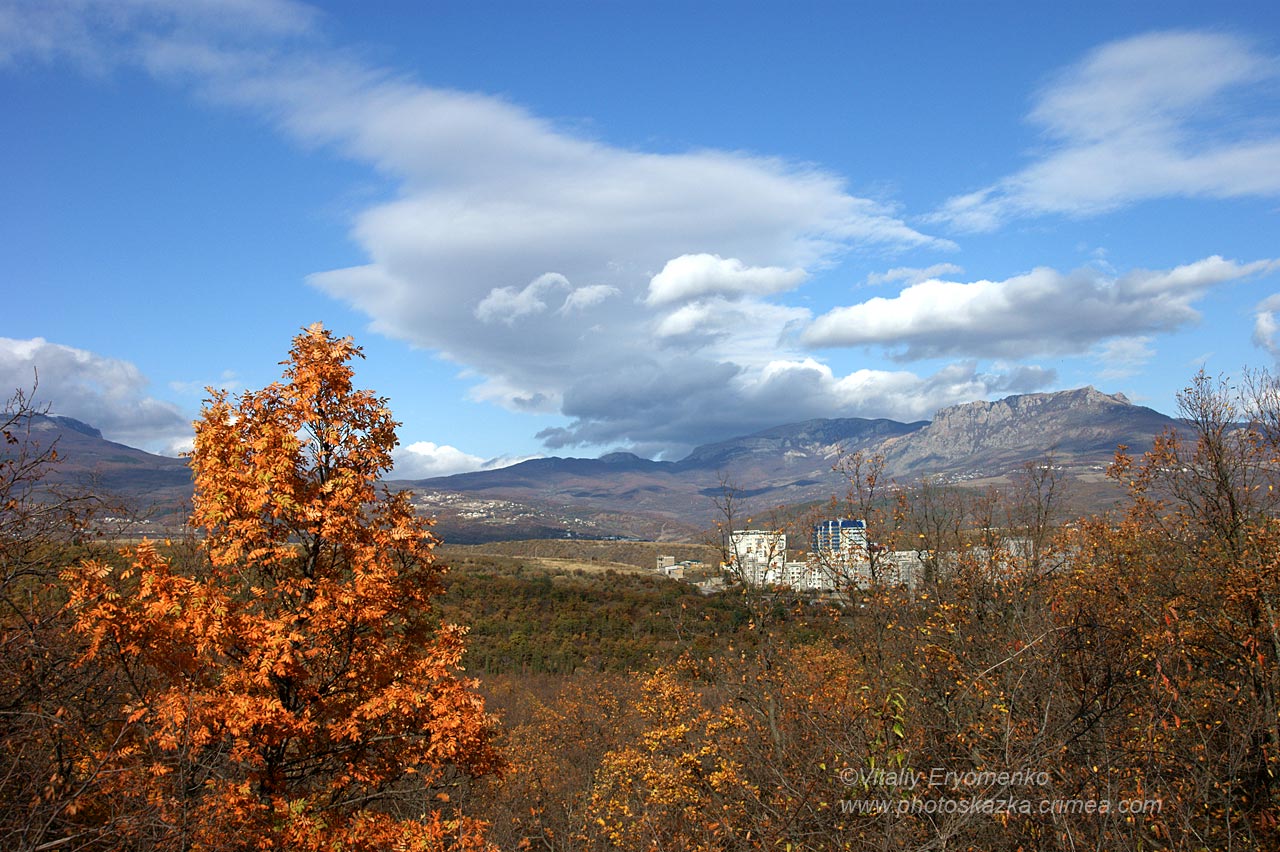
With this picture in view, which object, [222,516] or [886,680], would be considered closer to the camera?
[886,680]

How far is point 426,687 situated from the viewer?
1423 centimetres

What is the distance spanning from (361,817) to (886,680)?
9.51 meters

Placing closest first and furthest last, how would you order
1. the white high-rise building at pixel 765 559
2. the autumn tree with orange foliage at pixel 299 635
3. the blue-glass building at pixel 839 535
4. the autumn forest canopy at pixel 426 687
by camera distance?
1. the autumn forest canopy at pixel 426 687
2. the autumn tree with orange foliage at pixel 299 635
3. the white high-rise building at pixel 765 559
4. the blue-glass building at pixel 839 535

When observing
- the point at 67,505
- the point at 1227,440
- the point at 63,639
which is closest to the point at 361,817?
the point at 63,639

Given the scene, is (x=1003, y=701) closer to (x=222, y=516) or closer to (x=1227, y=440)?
(x=222, y=516)

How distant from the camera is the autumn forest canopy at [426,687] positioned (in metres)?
9.23

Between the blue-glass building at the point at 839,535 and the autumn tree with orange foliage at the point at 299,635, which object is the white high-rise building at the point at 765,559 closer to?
the blue-glass building at the point at 839,535

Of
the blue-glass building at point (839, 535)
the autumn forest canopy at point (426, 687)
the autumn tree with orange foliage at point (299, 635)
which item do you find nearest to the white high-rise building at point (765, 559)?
the autumn forest canopy at point (426, 687)

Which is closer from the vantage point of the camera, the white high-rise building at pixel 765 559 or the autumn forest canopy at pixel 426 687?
the autumn forest canopy at pixel 426 687

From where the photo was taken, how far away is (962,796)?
9.78 meters

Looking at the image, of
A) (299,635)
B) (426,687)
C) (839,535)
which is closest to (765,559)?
(839,535)

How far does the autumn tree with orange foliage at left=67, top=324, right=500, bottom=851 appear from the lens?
12391 millimetres

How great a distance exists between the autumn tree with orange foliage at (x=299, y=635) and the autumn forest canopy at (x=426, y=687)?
58 mm

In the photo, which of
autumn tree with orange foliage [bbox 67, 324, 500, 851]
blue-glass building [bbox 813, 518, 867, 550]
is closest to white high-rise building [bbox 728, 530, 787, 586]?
blue-glass building [bbox 813, 518, 867, 550]
